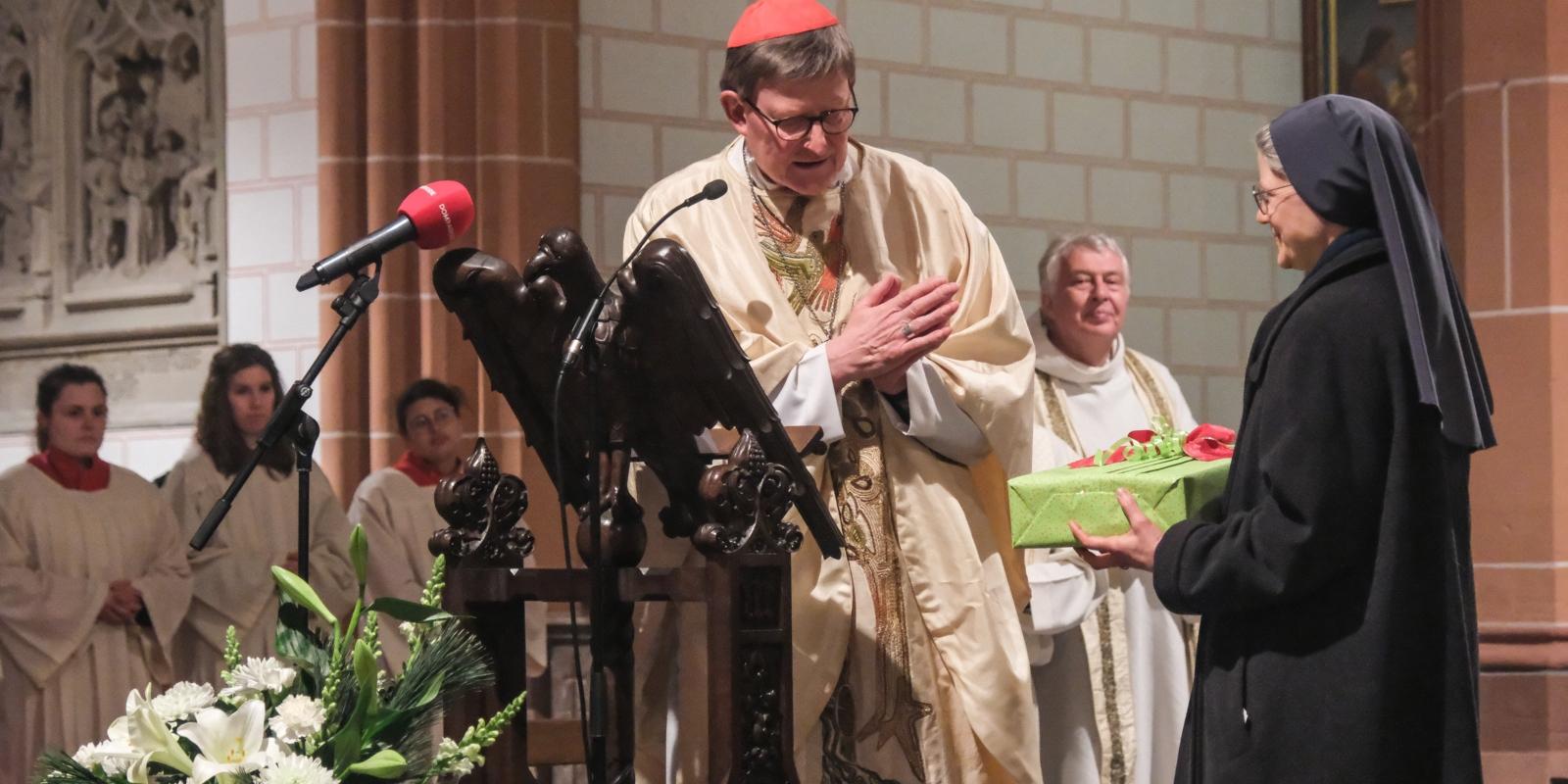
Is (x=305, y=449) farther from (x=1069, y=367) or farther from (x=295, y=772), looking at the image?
(x=1069, y=367)

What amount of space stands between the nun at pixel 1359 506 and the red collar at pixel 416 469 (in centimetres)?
442

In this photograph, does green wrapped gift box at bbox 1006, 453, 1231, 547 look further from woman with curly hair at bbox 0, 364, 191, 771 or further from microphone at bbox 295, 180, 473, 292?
woman with curly hair at bbox 0, 364, 191, 771

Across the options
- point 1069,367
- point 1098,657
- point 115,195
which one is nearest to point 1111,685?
point 1098,657

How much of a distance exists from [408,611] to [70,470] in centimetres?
497

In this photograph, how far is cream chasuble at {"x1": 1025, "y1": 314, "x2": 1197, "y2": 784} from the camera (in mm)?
5484

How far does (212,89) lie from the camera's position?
819cm

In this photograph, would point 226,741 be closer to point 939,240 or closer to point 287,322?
point 939,240

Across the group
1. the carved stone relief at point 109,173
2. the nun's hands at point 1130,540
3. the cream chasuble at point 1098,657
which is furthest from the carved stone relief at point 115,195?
the nun's hands at point 1130,540

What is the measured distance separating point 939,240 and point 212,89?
5.02 metres

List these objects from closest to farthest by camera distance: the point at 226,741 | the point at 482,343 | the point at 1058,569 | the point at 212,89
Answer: the point at 226,741, the point at 482,343, the point at 1058,569, the point at 212,89

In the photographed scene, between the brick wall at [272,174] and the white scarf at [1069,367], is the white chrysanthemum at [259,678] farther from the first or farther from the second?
the brick wall at [272,174]

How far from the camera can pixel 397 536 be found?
280 inches

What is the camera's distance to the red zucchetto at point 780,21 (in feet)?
12.6

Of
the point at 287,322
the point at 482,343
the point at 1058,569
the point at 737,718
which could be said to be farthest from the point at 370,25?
the point at 737,718
